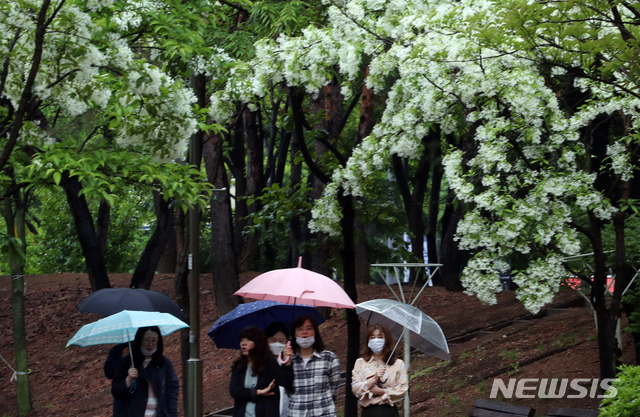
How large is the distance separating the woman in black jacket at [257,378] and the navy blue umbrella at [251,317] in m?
1.46

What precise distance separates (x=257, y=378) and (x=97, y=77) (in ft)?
11.5

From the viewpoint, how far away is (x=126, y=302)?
9648mm

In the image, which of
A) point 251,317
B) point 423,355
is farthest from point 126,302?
point 423,355

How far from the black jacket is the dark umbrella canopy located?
2.19 m

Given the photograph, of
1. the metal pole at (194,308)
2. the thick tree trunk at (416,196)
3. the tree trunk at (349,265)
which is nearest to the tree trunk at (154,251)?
the thick tree trunk at (416,196)

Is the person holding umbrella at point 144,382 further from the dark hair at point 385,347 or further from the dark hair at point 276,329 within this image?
the dark hair at point 385,347

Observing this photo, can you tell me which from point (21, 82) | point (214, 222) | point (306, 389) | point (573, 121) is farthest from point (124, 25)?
point (214, 222)

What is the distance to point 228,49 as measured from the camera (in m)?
15.7

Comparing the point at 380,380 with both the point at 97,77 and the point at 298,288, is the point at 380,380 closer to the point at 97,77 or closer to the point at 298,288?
the point at 298,288

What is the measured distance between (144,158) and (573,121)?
5104 mm

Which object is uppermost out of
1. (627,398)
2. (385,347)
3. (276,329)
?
(276,329)

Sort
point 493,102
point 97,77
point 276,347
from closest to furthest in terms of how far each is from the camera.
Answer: point 276,347, point 97,77, point 493,102

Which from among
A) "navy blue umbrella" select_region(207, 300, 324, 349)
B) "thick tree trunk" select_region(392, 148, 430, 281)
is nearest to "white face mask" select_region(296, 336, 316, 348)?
"navy blue umbrella" select_region(207, 300, 324, 349)

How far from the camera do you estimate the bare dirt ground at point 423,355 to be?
49.9 feet
